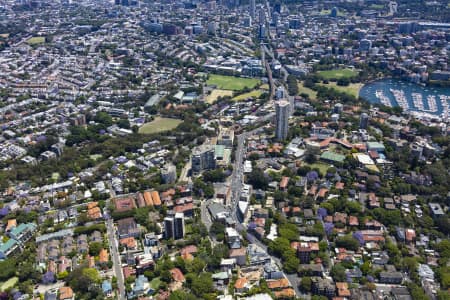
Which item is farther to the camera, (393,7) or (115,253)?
(393,7)

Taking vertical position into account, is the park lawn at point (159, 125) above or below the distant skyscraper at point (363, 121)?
below

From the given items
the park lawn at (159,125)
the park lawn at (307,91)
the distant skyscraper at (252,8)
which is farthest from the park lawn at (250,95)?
the distant skyscraper at (252,8)

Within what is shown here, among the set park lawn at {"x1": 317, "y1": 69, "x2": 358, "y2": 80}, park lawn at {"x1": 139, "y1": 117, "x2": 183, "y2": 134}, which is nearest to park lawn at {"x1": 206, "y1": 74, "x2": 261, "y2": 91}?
park lawn at {"x1": 317, "y1": 69, "x2": 358, "y2": 80}

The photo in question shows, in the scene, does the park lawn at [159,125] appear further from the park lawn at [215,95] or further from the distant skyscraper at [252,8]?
the distant skyscraper at [252,8]

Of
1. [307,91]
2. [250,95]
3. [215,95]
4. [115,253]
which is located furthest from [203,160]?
[307,91]

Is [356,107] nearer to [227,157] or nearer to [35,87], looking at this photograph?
[227,157]

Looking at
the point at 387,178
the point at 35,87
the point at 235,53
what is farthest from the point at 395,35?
the point at 35,87

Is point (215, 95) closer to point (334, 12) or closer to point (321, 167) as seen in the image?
point (321, 167)
